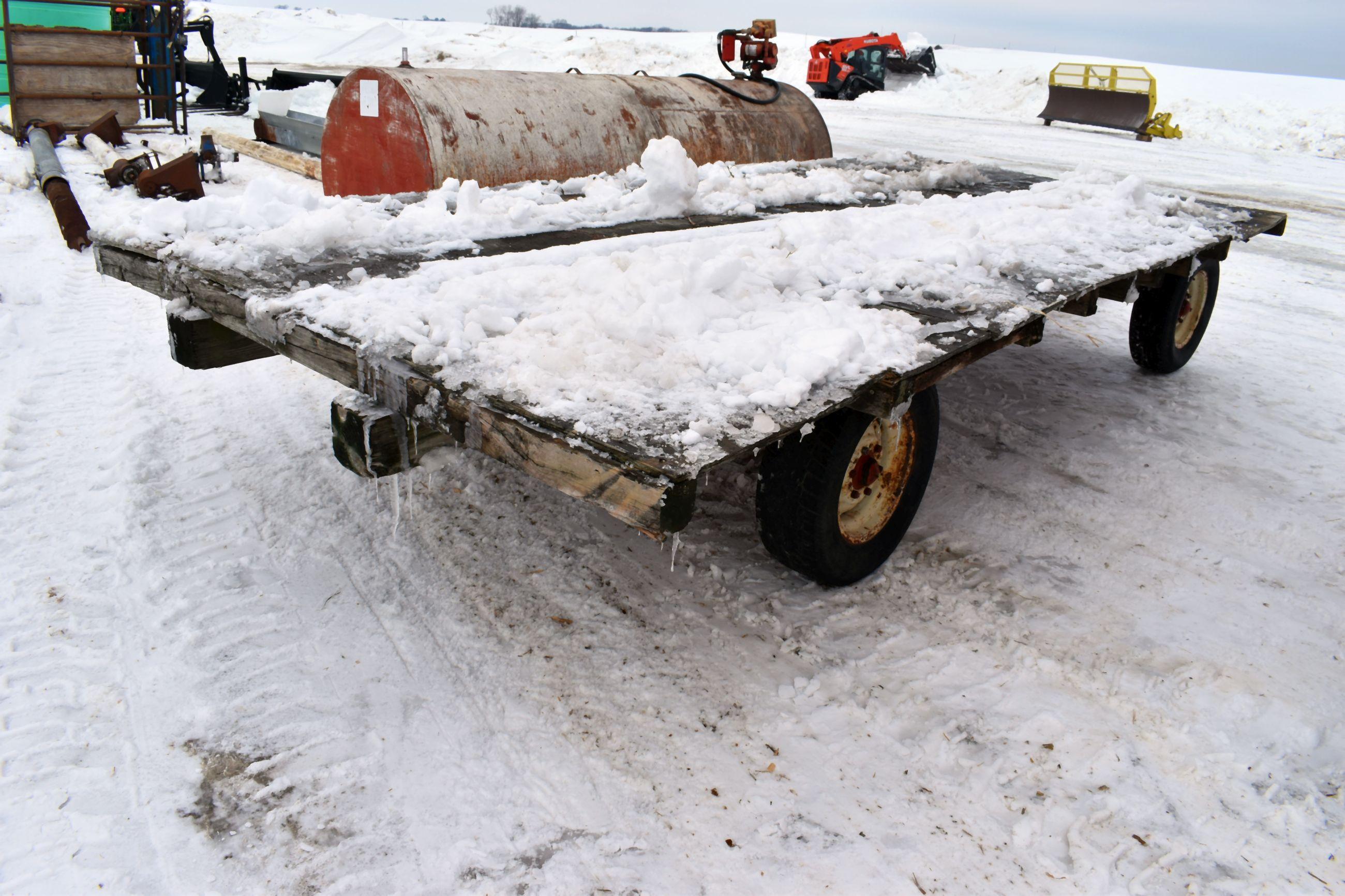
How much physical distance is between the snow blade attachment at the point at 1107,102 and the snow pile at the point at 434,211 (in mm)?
16923

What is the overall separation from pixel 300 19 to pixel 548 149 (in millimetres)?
38552

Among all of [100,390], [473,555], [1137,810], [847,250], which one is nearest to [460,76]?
[100,390]

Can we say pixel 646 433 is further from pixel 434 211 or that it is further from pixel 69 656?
pixel 434 211

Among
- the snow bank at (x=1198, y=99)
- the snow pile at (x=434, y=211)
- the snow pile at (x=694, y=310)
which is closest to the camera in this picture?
the snow pile at (x=694, y=310)

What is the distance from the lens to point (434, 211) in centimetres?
375

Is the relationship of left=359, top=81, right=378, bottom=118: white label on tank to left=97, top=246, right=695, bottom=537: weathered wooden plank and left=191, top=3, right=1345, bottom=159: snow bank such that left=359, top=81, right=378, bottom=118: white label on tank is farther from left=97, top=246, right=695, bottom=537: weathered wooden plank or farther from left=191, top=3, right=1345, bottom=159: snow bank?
left=191, top=3, right=1345, bottom=159: snow bank

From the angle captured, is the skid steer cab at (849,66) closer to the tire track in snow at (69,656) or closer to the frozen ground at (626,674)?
the frozen ground at (626,674)

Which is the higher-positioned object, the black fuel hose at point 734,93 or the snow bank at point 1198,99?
the snow bank at point 1198,99

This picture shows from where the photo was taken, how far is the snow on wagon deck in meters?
2.09

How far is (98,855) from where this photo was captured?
1979 millimetres

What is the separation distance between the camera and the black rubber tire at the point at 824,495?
271 centimetres

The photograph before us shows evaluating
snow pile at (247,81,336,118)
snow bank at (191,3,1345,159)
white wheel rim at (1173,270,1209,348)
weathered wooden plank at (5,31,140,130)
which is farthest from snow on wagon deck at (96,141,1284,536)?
snow bank at (191,3,1345,159)

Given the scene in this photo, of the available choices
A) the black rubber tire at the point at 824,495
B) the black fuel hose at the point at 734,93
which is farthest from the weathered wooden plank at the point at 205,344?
the black fuel hose at the point at 734,93

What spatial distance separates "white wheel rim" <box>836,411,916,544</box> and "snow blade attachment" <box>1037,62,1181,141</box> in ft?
60.9
